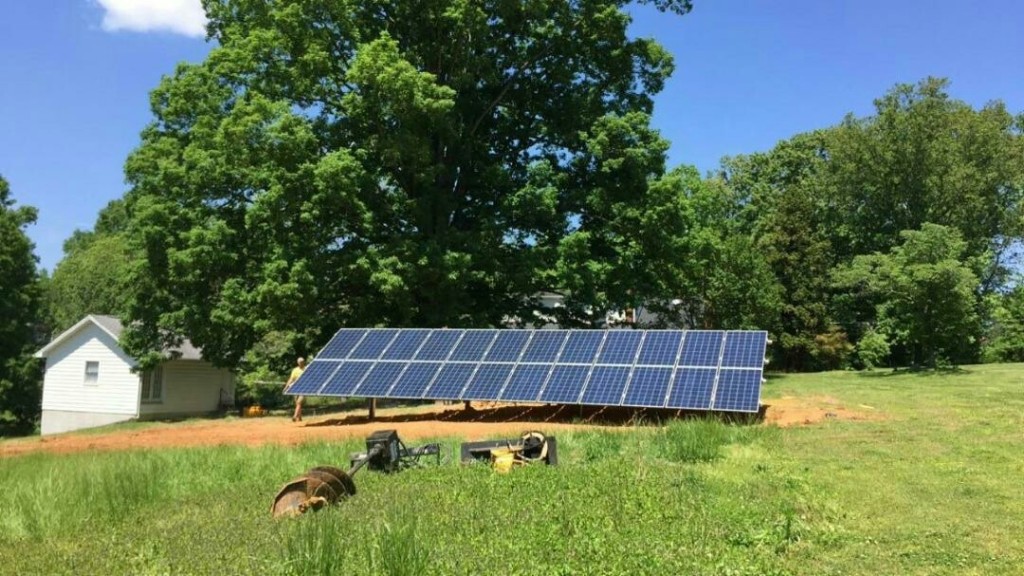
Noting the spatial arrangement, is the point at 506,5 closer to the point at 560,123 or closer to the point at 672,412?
the point at 560,123

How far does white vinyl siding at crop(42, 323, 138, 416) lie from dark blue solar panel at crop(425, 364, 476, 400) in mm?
19971

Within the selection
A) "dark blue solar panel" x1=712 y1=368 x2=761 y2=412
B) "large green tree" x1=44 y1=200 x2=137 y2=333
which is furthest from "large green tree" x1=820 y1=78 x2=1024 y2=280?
"large green tree" x1=44 y1=200 x2=137 y2=333

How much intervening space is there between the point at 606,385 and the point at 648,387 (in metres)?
0.94

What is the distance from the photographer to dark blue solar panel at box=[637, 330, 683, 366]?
16766mm

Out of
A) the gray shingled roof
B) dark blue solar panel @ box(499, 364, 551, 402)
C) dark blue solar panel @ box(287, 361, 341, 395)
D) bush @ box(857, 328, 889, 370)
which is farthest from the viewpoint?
the gray shingled roof

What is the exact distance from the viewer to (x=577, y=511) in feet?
22.4

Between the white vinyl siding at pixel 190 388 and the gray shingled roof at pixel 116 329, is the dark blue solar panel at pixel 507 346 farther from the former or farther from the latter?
the white vinyl siding at pixel 190 388

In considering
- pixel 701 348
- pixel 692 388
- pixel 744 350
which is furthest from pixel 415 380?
pixel 744 350

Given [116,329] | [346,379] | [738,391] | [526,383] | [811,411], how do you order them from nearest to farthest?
[738,391] → [811,411] → [526,383] → [346,379] → [116,329]

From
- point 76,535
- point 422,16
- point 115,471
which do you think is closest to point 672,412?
point 115,471

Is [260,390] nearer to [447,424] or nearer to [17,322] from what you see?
[17,322]

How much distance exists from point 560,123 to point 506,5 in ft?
15.5

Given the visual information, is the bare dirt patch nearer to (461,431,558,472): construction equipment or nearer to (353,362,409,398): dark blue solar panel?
(461,431,558,472): construction equipment

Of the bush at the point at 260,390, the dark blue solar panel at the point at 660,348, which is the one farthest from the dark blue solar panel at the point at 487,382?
the bush at the point at 260,390
